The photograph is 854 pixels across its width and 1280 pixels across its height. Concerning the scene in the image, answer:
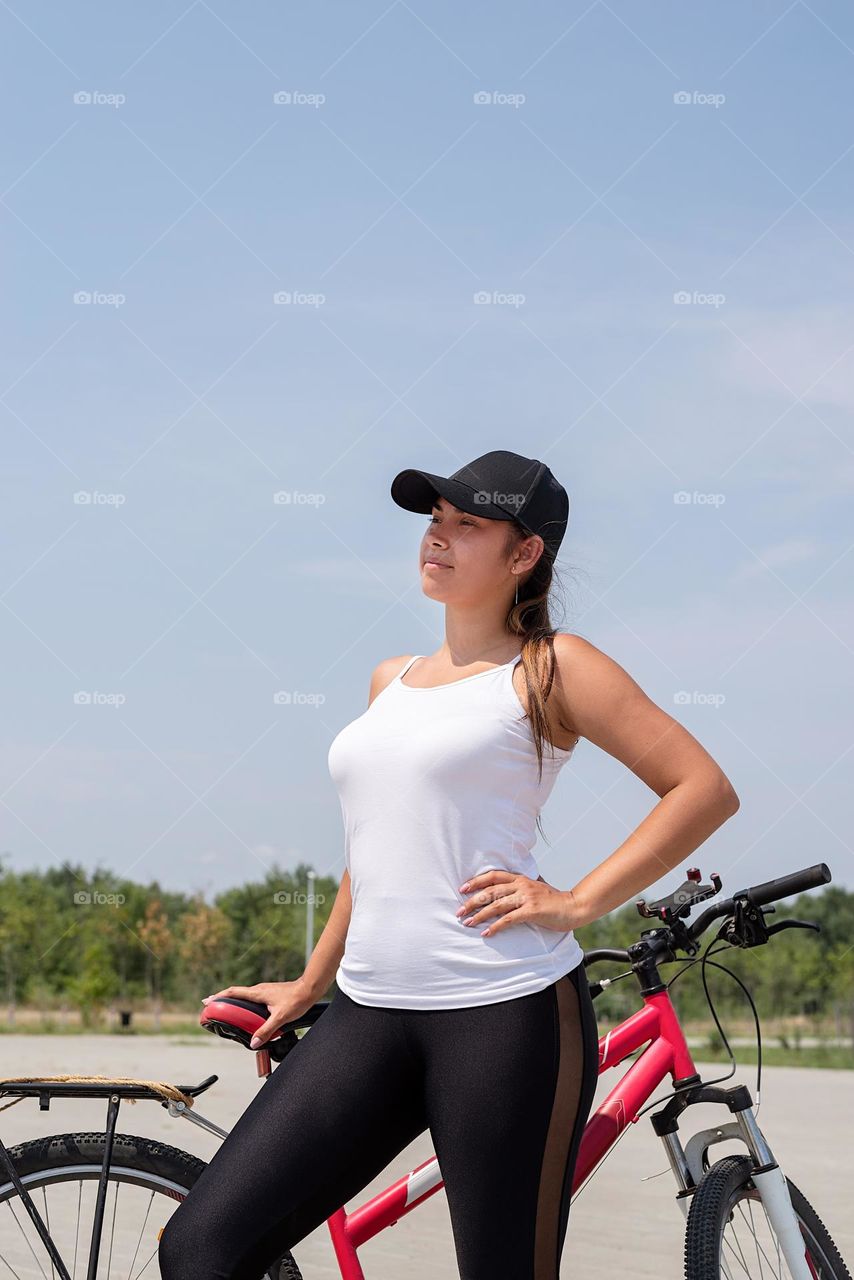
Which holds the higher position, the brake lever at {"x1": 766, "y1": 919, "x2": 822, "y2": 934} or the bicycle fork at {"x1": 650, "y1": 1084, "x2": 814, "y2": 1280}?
the brake lever at {"x1": 766, "y1": 919, "x2": 822, "y2": 934}

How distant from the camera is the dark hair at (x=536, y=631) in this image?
2014 millimetres

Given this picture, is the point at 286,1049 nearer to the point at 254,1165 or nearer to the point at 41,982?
the point at 254,1165

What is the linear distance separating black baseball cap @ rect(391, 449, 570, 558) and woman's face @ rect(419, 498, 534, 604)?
1.2 inches

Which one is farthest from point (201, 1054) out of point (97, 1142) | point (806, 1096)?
point (97, 1142)

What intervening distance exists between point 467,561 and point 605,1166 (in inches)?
240

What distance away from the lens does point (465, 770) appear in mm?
1970

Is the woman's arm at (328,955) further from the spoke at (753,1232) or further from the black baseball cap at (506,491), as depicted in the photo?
the spoke at (753,1232)

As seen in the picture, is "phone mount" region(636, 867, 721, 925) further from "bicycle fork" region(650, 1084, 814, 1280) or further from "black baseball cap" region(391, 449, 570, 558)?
"black baseball cap" region(391, 449, 570, 558)

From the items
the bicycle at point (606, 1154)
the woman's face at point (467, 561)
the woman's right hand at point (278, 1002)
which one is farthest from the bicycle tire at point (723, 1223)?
the woman's face at point (467, 561)

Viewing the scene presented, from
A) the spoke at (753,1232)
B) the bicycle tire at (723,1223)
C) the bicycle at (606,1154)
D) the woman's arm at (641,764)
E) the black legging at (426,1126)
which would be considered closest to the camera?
the black legging at (426,1126)

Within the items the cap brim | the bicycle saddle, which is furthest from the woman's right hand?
the cap brim

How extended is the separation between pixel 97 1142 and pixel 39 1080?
0.56 ft

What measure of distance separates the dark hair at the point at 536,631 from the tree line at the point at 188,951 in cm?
2505

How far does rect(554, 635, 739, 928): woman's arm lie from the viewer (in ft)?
6.65
